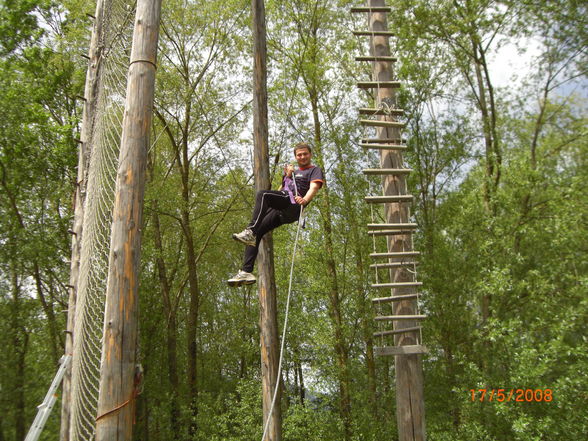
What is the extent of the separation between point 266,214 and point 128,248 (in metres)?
1.39

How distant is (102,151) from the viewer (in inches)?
154

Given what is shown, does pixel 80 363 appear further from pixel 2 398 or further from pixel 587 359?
pixel 2 398

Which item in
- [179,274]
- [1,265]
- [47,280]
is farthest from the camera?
[179,274]

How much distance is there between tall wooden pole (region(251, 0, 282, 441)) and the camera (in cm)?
357

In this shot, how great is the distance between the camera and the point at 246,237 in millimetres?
3674

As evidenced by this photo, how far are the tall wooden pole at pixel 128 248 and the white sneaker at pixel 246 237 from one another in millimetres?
979

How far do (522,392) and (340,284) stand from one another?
4183mm

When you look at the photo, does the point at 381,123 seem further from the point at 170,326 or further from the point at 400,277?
the point at 170,326

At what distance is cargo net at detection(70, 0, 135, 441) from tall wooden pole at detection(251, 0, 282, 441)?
1.12 m

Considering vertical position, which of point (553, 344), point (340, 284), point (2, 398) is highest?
point (340, 284)

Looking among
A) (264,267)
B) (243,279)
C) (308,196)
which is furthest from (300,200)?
(243,279)

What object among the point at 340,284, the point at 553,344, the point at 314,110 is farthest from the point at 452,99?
the point at 553,344
